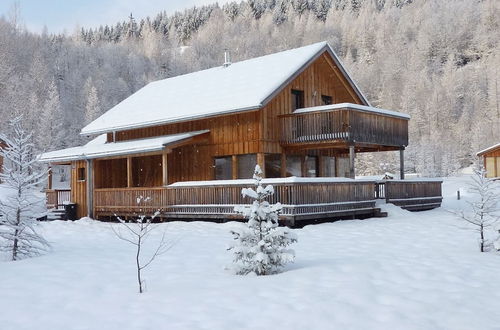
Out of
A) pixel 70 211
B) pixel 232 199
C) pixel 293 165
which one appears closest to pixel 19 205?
pixel 232 199

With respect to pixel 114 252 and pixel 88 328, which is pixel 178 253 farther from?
pixel 88 328

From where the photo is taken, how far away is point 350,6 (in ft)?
479

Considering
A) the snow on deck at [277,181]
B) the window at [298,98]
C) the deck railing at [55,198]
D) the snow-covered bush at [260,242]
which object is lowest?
the snow-covered bush at [260,242]

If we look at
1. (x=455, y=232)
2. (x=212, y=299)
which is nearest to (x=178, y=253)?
(x=212, y=299)

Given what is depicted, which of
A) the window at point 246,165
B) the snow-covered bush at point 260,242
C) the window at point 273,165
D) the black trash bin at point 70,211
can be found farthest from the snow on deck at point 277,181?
the snow-covered bush at point 260,242

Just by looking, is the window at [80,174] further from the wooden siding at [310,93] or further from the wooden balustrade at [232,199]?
the wooden siding at [310,93]

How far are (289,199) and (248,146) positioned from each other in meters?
4.92

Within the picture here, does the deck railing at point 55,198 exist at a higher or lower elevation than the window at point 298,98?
lower

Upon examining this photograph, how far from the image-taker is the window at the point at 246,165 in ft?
73.6

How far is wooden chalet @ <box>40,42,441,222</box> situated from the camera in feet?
66.0

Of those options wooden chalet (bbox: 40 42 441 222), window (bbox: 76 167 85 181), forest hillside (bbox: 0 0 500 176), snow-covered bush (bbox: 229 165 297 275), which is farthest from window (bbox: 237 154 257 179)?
forest hillside (bbox: 0 0 500 176)

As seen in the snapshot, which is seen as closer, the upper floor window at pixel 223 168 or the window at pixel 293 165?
the upper floor window at pixel 223 168

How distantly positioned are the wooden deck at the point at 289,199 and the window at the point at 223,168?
2794mm

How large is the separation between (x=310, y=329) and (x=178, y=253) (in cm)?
612
